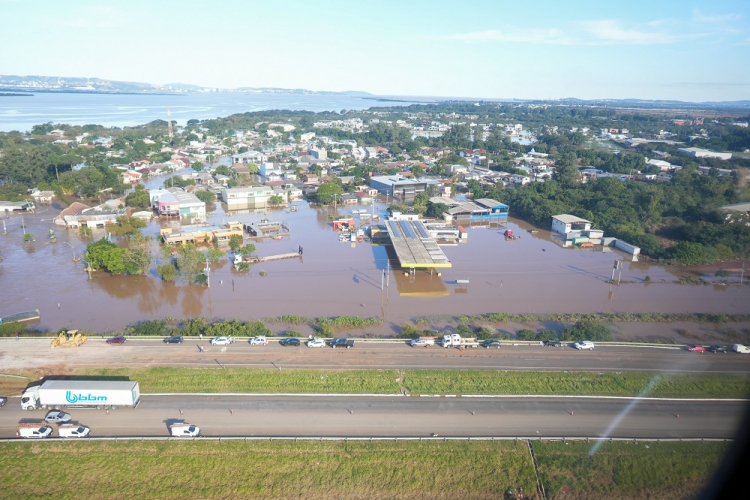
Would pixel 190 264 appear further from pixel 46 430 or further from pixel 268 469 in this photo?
pixel 268 469

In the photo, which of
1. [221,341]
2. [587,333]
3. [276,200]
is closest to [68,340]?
[221,341]

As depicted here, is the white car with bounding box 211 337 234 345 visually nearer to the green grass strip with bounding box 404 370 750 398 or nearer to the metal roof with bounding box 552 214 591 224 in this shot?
the green grass strip with bounding box 404 370 750 398

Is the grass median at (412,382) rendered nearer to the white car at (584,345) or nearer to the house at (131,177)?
the white car at (584,345)

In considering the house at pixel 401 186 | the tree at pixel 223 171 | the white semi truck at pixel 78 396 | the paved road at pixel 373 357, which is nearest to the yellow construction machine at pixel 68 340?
the paved road at pixel 373 357

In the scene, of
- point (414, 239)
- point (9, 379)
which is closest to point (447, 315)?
→ point (414, 239)

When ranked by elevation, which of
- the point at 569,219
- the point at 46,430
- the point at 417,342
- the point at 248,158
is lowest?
the point at 46,430

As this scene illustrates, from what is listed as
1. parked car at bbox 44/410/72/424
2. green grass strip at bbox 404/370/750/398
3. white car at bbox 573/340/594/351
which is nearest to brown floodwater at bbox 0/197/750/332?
white car at bbox 573/340/594/351
